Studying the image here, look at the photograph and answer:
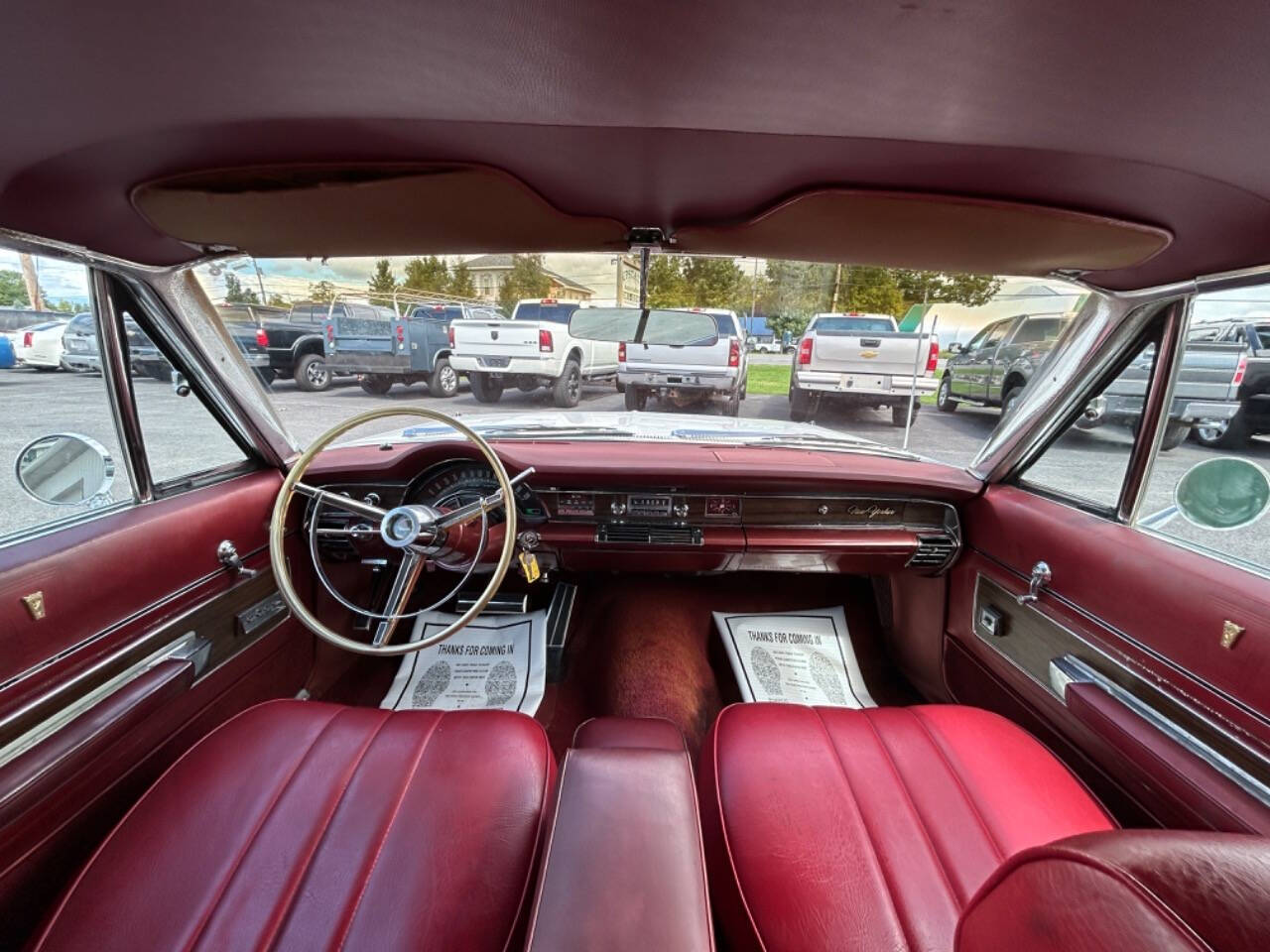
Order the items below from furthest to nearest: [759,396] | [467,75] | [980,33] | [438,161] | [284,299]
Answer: [759,396], [284,299], [438,161], [467,75], [980,33]

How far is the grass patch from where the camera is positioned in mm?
2594

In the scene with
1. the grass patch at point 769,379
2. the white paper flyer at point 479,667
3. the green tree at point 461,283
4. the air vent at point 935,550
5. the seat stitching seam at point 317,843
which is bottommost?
the white paper flyer at point 479,667

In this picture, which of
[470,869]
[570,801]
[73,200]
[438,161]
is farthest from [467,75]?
[470,869]

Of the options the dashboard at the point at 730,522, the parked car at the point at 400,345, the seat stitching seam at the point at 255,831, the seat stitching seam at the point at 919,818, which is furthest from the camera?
the parked car at the point at 400,345

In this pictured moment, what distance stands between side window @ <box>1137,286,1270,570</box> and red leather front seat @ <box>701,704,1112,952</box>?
0.73m

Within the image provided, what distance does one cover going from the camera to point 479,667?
8.23ft

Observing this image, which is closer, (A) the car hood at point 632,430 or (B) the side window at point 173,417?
(B) the side window at point 173,417

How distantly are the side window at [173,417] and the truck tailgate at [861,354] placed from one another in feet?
7.85

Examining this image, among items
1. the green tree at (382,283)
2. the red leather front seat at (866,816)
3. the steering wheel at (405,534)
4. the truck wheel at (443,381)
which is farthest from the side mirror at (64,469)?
the red leather front seat at (866,816)

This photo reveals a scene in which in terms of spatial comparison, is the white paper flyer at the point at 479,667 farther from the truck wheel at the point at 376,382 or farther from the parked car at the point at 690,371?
the parked car at the point at 690,371

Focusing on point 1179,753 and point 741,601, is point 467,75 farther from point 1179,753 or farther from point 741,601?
point 741,601

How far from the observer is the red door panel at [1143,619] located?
122 cm

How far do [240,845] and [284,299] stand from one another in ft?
5.78

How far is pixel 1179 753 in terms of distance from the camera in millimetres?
1277
